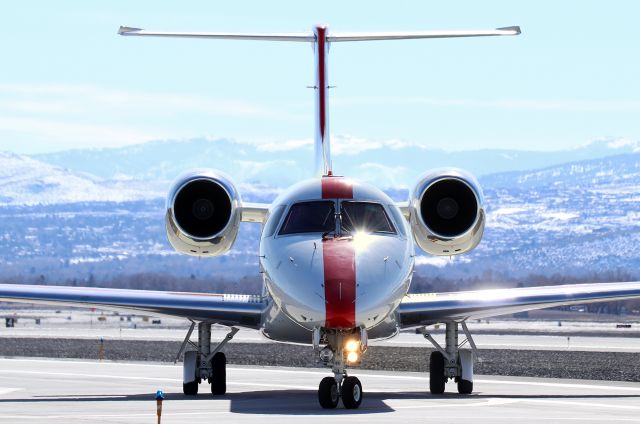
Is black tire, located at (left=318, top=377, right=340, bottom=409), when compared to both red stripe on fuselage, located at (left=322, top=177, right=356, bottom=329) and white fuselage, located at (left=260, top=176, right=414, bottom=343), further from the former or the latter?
red stripe on fuselage, located at (left=322, top=177, right=356, bottom=329)

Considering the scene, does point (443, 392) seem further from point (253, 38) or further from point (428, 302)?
point (253, 38)

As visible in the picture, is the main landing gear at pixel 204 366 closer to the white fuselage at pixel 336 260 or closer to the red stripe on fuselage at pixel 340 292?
the white fuselage at pixel 336 260

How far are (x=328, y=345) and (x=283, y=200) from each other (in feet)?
10.1

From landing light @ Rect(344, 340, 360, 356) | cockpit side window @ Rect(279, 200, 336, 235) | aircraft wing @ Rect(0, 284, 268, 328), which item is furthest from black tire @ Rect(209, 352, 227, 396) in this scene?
landing light @ Rect(344, 340, 360, 356)

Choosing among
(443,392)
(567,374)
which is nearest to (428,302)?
(443,392)

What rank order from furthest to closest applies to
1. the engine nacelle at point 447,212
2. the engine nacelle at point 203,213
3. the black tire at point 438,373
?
1. the black tire at point 438,373
2. the engine nacelle at point 203,213
3. the engine nacelle at point 447,212

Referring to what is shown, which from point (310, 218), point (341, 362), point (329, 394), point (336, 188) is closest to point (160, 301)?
point (310, 218)

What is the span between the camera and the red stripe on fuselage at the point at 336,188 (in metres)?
22.2

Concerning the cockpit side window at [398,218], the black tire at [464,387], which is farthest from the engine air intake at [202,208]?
the black tire at [464,387]

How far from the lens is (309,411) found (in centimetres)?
2066

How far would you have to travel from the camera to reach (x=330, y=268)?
65.9ft

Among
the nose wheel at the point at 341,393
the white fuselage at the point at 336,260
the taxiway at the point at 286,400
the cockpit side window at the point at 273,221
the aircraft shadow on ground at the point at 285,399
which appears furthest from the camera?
the cockpit side window at the point at 273,221

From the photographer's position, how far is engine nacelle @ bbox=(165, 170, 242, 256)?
2469cm

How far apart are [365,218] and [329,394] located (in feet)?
9.58
